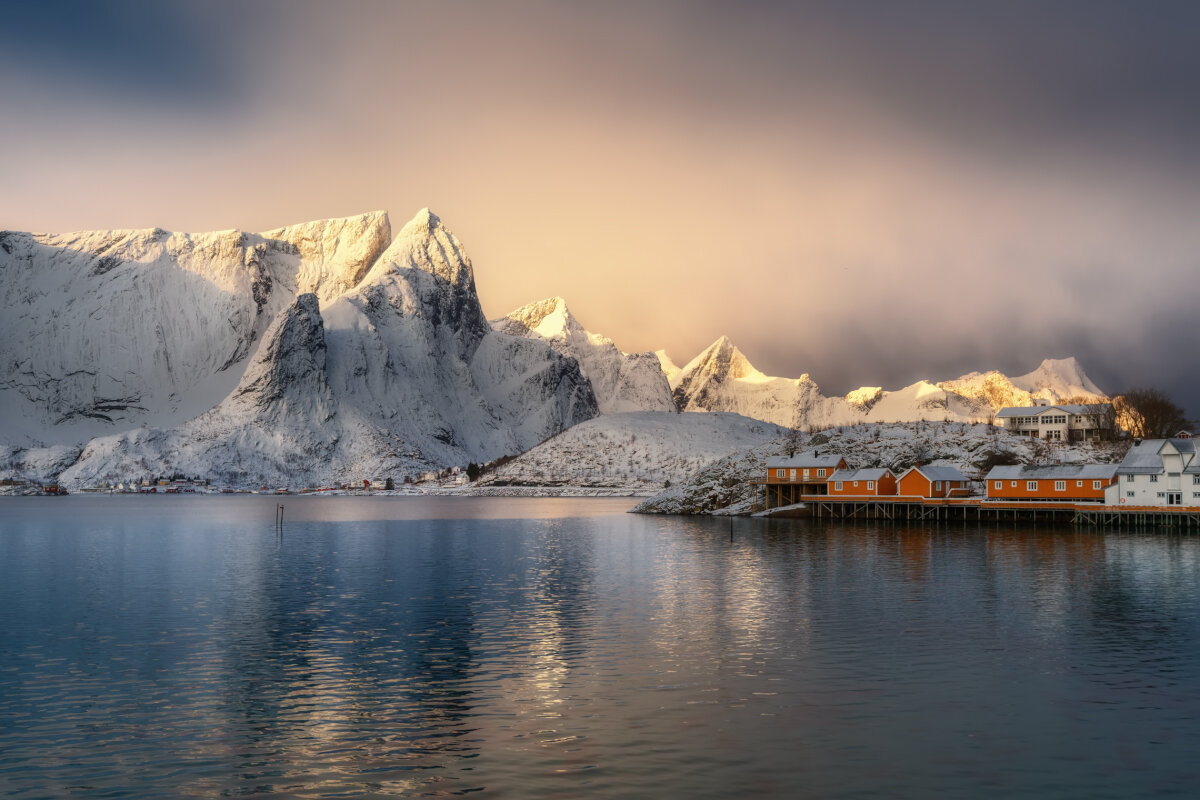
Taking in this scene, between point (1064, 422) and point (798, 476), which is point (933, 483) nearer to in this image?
point (798, 476)

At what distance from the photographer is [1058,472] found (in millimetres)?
112812

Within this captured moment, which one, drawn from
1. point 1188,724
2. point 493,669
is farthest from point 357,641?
point 1188,724

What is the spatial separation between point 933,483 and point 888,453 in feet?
61.7

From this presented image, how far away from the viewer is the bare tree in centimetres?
15464

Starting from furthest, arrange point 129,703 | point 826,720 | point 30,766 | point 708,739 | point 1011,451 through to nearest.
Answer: point 1011,451
point 129,703
point 826,720
point 708,739
point 30,766

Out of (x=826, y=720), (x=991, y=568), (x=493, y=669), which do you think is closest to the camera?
(x=826, y=720)

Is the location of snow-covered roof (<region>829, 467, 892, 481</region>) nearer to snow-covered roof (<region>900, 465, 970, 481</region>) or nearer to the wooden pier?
the wooden pier

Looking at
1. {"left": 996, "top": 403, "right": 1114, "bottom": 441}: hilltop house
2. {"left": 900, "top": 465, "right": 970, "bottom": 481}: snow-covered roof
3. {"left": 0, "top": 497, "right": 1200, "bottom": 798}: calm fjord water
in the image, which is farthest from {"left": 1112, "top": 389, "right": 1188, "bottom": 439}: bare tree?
{"left": 0, "top": 497, "right": 1200, "bottom": 798}: calm fjord water

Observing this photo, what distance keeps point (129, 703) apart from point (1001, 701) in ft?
80.8

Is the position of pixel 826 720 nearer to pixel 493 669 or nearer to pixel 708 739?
pixel 708 739

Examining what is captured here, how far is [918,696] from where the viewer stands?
29.2m

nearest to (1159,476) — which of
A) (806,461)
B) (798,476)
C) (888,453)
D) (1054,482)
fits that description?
(1054,482)

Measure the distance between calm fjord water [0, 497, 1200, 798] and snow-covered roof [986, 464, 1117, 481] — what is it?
152 feet

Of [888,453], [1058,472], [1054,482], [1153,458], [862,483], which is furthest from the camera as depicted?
[888,453]
